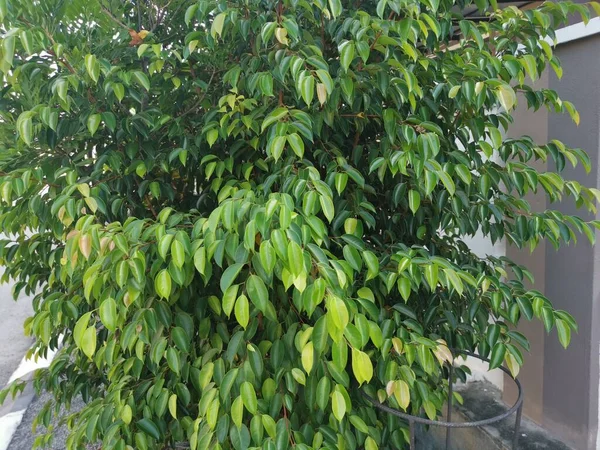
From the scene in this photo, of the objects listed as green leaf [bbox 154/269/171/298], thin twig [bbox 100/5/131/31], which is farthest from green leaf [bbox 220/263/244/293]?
thin twig [bbox 100/5/131/31]

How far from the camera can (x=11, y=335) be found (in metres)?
5.43

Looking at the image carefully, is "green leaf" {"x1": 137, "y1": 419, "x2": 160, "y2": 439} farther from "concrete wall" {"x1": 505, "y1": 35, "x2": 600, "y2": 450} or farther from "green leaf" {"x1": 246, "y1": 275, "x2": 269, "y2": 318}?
"concrete wall" {"x1": 505, "y1": 35, "x2": 600, "y2": 450}

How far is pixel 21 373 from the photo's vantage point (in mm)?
4223

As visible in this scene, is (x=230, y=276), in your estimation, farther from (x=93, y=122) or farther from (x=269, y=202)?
(x=93, y=122)

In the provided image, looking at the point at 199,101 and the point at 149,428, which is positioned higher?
the point at 199,101

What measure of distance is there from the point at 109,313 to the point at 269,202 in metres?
0.50

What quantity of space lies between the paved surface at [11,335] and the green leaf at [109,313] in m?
3.38

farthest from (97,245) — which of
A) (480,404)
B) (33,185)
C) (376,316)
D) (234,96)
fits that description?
(480,404)

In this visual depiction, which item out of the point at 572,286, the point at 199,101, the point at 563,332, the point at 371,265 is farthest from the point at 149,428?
the point at 572,286

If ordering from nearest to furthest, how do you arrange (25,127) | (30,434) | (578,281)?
(25,127), (578,281), (30,434)

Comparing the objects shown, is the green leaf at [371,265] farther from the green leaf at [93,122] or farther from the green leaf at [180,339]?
the green leaf at [93,122]

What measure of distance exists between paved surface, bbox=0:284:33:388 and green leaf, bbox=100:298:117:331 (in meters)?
3.38

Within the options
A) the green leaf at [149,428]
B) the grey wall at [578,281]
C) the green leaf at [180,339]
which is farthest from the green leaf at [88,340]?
the grey wall at [578,281]

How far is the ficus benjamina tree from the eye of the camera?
3.84ft
